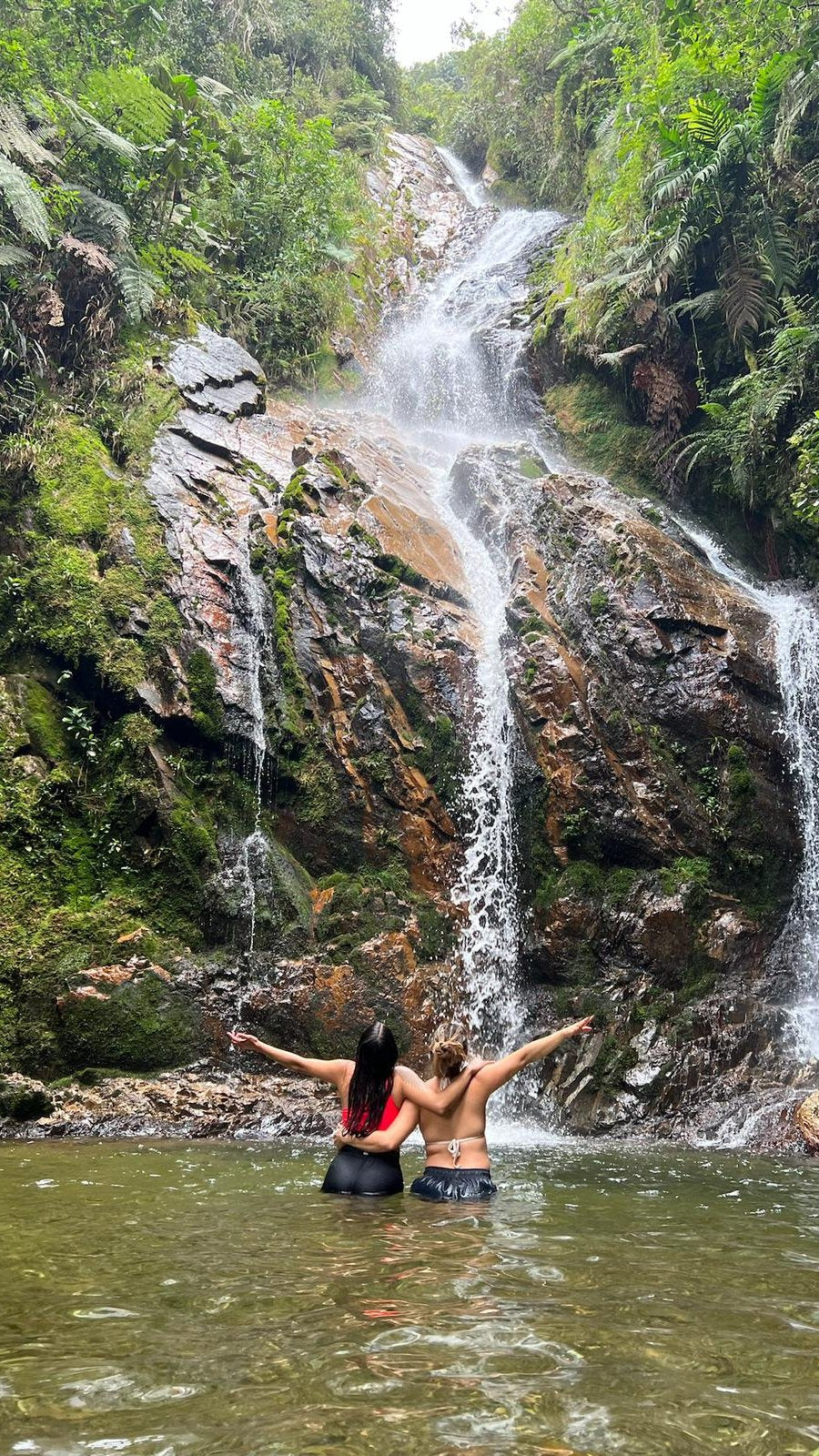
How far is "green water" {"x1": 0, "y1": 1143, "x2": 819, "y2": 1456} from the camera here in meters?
2.32

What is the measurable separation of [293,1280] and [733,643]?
1062 cm

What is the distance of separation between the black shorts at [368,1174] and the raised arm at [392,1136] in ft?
0.17

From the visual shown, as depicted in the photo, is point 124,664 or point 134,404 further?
point 134,404

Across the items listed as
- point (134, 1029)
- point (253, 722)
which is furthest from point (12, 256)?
point (134, 1029)

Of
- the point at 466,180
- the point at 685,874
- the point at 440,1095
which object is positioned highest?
the point at 466,180

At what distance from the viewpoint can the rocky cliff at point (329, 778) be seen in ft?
32.6

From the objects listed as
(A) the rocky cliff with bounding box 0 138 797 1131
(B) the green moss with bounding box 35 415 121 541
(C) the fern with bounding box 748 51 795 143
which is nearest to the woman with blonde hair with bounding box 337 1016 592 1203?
(A) the rocky cliff with bounding box 0 138 797 1131

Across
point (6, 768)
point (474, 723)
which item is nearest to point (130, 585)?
point (6, 768)

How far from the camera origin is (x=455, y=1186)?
17.7 feet

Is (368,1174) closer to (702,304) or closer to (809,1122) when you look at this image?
(809,1122)

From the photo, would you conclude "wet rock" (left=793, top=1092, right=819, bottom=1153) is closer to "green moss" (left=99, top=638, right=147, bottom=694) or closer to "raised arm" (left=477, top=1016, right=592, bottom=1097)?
"raised arm" (left=477, top=1016, right=592, bottom=1097)

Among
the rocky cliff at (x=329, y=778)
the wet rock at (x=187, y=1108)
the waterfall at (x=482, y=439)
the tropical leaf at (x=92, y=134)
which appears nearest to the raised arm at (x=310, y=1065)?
the wet rock at (x=187, y=1108)

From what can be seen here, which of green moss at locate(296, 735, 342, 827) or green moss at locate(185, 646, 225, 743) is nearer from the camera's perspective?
green moss at locate(185, 646, 225, 743)

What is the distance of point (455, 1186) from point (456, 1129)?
0.32 metres
